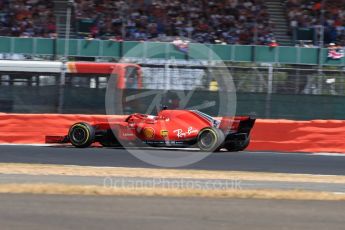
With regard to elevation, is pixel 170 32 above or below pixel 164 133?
above

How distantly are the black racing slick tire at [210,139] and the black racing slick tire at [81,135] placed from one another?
246cm

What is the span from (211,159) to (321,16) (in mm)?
13728

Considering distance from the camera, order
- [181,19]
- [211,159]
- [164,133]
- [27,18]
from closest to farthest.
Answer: [211,159], [164,133], [181,19], [27,18]

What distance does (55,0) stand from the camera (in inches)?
1065

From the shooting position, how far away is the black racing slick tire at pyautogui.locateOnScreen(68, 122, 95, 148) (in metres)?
15.2

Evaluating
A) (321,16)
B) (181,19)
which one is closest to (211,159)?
(181,19)

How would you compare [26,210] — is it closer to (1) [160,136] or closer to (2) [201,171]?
(2) [201,171]

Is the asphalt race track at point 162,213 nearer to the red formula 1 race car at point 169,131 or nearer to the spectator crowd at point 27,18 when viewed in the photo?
the red formula 1 race car at point 169,131

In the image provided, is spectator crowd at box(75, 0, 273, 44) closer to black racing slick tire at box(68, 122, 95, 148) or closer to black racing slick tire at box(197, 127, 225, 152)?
black racing slick tire at box(68, 122, 95, 148)

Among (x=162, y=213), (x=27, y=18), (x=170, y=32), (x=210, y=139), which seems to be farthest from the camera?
(x=27, y=18)

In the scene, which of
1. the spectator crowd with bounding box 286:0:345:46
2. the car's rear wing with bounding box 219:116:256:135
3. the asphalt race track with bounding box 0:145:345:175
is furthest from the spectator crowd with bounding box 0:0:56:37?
the car's rear wing with bounding box 219:116:256:135

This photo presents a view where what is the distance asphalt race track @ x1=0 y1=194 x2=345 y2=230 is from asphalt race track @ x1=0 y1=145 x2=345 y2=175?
14.5ft

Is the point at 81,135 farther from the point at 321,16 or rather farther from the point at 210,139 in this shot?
the point at 321,16

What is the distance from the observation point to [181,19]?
2608 centimetres
